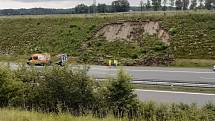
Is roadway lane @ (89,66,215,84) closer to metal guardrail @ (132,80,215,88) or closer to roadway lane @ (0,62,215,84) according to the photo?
roadway lane @ (0,62,215,84)

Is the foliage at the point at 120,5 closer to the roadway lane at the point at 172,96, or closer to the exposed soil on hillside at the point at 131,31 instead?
the exposed soil on hillside at the point at 131,31

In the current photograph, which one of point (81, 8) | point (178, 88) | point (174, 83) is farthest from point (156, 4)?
point (178, 88)

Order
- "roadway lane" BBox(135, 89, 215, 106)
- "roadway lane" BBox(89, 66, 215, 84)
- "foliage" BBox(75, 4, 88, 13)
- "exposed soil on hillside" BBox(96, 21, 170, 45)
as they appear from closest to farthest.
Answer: "roadway lane" BBox(135, 89, 215, 106) < "roadway lane" BBox(89, 66, 215, 84) < "exposed soil on hillside" BBox(96, 21, 170, 45) < "foliage" BBox(75, 4, 88, 13)

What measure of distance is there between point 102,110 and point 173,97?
31.9 feet

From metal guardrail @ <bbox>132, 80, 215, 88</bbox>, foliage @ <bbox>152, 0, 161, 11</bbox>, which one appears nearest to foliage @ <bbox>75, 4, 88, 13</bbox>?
foliage @ <bbox>152, 0, 161, 11</bbox>

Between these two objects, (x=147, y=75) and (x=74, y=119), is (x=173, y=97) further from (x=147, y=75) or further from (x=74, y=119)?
(x=74, y=119)

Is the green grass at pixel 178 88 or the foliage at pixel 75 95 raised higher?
the foliage at pixel 75 95

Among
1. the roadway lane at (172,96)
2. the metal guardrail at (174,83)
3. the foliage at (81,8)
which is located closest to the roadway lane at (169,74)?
the metal guardrail at (174,83)

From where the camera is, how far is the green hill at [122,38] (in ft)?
140

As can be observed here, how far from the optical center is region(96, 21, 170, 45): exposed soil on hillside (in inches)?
1886

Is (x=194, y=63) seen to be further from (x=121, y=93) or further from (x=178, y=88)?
(x=121, y=93)

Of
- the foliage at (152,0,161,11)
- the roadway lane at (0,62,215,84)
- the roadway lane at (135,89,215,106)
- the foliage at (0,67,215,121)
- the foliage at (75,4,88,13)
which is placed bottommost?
the roadway lane at (0,62,215,84)

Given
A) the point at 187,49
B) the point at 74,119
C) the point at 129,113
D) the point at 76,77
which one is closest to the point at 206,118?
the point at 129,113

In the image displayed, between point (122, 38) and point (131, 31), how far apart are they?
1.66 m
